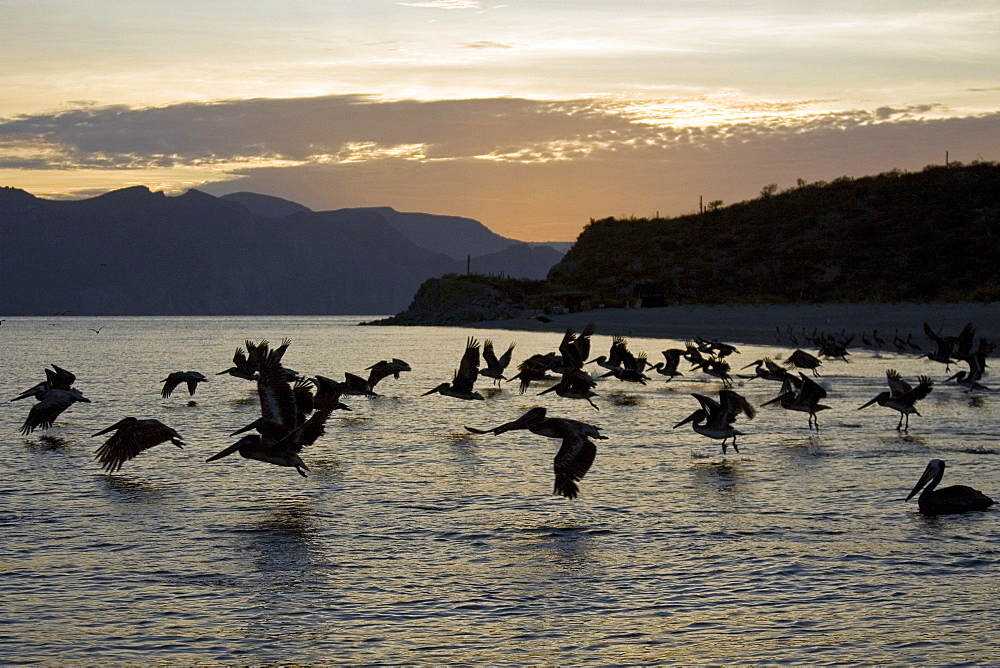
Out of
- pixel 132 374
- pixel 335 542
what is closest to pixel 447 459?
pixel 335 542

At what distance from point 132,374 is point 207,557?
29.7 m

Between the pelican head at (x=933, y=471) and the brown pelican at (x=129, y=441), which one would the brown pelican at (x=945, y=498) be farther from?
the brown pelican at (x=129, y=441)

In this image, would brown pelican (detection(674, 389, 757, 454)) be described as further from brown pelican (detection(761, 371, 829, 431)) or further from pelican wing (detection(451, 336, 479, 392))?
pelican wing (detection(451, 336, 479, 392))

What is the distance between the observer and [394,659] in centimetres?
685

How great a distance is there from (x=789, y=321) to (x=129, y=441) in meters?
49.2

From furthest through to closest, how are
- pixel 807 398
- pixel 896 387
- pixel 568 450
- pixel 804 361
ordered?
1. pixel 804 361
2. pixel 807 398
3. pixel 896 387
4. pixel 568 450

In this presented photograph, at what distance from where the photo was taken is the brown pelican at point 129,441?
14.3m

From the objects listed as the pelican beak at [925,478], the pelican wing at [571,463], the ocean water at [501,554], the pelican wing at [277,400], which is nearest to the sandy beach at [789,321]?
the ocean water at [501,554]

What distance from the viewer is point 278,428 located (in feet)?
39.7

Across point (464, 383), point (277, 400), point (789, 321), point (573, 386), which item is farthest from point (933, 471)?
point (789, 321)

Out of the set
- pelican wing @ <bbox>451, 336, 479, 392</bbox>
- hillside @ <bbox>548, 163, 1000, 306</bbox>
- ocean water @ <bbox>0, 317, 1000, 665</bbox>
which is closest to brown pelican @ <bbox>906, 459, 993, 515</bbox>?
ocean water @ <bbox>0, 317, 1000, 665</bbox>

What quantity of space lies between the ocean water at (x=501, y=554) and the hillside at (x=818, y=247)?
209ft

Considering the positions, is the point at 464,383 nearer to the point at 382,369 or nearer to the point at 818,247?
the point at 382,369

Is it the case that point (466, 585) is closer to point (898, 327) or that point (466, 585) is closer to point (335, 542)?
point (335, 542)
